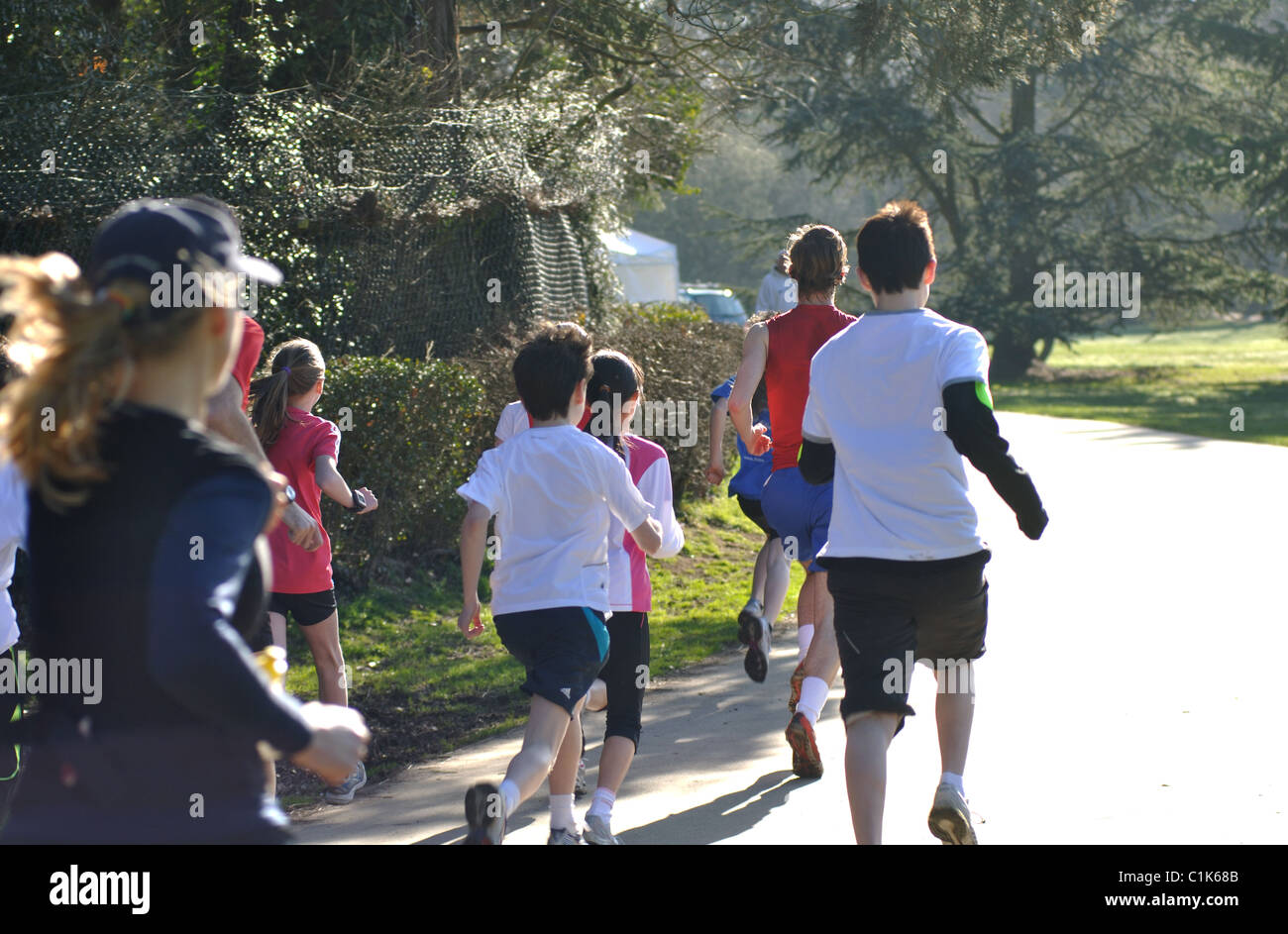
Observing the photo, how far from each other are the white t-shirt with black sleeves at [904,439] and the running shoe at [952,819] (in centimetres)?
70

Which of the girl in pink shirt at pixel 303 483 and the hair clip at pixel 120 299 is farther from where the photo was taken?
the girl in pink shirt at pixel 303 483

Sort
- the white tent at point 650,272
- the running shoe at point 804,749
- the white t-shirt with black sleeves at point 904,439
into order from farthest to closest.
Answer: the white tent at point 650,272 → the running shoe at point 804,749 → the white t-shirt with black sleeves at point 904,439

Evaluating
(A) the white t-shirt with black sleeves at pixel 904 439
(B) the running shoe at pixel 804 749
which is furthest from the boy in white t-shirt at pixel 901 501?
(B) the running shoe at pixel 804 749

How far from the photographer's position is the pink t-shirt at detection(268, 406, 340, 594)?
16.3 feet

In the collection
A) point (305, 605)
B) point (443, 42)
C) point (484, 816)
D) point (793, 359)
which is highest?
point (443, 42)

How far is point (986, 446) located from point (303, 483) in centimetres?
281

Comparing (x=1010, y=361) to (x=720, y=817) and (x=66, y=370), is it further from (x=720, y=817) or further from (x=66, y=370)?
(x=66, y=370)

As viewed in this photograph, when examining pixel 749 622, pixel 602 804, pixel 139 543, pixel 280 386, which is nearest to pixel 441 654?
pixel 749 622

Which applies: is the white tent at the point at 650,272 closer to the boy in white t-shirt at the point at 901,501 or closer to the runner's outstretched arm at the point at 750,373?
the runner's outstretched arm at the point at 750,373

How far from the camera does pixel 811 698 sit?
481 cm

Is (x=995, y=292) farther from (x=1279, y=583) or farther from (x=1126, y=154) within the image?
(x=1279, y=583)

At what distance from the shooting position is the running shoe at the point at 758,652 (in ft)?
19.4

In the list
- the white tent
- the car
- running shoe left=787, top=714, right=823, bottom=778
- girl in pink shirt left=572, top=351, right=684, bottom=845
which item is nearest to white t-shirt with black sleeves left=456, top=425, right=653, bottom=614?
girl in pink shirt left=572, top=351, right=684, bottom=845

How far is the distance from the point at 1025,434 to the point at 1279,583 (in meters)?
10.3
